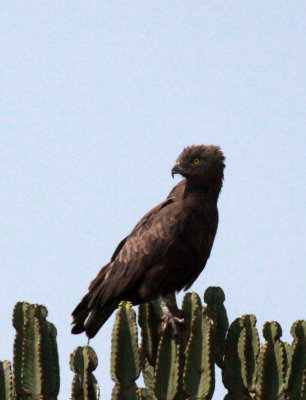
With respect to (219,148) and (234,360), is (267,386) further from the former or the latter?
(219,148)

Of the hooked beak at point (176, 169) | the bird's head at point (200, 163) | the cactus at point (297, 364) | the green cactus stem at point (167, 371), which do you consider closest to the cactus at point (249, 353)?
the cactus at point (297, 364)

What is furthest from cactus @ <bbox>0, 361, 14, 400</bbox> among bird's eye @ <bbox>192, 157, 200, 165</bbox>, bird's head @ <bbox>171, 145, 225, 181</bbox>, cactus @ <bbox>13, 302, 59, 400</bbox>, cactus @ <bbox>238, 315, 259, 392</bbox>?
bird's eye @ <bbox>192, 157, 200, 165</bbox>

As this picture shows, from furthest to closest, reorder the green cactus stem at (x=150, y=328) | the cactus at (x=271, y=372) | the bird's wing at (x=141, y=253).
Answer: the bird's wing at (x=141, y=253)
the green cactus stem at (x=150, y=328)
the cactus at (x=271, y=372)

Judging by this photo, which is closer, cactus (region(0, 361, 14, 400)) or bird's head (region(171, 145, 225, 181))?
cactus (region(0, 361, 14, 400))

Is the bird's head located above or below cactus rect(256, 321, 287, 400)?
above

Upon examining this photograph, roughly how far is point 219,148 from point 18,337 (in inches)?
180

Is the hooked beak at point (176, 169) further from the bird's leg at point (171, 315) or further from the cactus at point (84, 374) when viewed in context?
the cactus at point (84, 374)

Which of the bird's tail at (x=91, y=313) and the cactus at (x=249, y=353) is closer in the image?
the cactus at (x=249, y=353)

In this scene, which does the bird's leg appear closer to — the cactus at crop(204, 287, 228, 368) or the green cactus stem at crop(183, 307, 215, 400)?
the cactus at crop(204, 287, 228, 368)

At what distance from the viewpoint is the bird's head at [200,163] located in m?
10.7

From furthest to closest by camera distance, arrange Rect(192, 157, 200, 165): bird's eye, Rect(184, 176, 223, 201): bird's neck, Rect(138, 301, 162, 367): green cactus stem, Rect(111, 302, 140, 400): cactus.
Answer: Rect(192, 157, 200, 165): bird's eye, Rect(184, 176, 223, 201): bird's neck, Rect(138, 301, 162, 367): green cactus stem, Rect(111, 302, 140, 400): cactus

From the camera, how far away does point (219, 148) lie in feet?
36.2

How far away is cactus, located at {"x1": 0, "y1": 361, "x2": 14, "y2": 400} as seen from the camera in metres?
7.42

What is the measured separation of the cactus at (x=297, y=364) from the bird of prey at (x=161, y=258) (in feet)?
9.03
